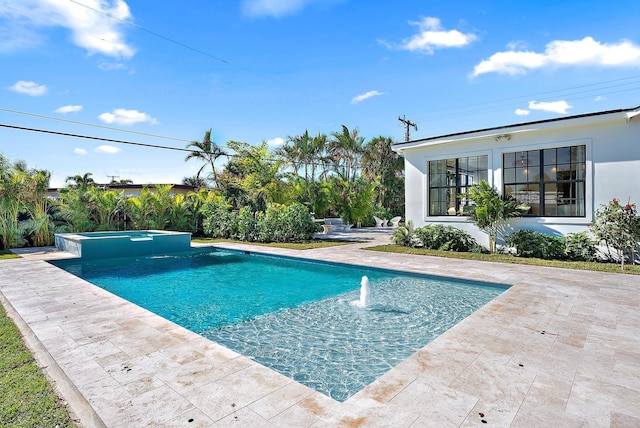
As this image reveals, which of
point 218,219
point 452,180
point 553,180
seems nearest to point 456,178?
point 452,180

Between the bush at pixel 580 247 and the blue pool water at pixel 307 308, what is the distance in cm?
441

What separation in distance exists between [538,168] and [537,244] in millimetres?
2552

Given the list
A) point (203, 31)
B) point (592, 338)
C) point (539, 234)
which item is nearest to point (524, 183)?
point (539, 234)

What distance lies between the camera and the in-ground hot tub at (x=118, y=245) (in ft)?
37.3

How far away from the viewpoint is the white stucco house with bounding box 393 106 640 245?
9227 mm

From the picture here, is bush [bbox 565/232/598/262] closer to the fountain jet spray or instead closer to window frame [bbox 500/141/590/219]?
window frame [bbox 500/141/590/219]

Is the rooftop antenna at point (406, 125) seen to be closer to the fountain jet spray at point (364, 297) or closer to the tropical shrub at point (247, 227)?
the tropical shrub at point (247, 227)

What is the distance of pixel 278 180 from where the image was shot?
62.9 feet

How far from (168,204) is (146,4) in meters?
9.59

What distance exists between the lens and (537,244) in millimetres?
9945

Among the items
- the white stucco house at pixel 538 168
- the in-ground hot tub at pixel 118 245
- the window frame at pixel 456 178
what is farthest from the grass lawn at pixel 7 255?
the window frame at pixel 456 178

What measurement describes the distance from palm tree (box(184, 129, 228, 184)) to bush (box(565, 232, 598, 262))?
22109 mm

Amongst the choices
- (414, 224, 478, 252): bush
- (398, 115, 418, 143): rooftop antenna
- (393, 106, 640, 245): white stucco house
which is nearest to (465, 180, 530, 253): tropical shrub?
(393, 106, 640, 245): white stucco house

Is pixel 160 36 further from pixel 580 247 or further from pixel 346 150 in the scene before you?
pixel 346 150
